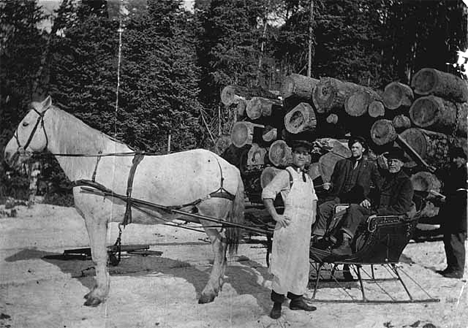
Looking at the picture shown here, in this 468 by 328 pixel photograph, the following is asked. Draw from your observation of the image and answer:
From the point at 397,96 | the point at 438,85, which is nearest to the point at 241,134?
the point at 397,96

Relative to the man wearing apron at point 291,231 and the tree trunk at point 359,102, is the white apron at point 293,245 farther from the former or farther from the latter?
the tree trunk at point 359,102

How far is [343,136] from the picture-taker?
7.80 m

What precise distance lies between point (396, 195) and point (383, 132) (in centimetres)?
181

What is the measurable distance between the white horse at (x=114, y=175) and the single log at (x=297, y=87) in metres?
2.60

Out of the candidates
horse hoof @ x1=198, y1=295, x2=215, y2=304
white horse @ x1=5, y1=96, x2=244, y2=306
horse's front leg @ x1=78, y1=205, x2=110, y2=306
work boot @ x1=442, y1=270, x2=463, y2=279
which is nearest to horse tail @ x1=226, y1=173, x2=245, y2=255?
white horse @ x1=5, y1=96, x2=244, y2=306

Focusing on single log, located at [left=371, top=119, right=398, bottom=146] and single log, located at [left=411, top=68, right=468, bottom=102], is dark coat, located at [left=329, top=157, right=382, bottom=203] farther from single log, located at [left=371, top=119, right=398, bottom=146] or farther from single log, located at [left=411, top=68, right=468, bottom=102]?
single log, located at [left=411, top=68, right=468, bottom=102]

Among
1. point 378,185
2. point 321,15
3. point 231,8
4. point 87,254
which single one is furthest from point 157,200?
point 321,15

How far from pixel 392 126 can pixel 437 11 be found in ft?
18.1

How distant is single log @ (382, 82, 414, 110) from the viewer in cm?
684

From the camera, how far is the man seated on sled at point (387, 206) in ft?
16.6

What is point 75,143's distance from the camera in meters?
4.80

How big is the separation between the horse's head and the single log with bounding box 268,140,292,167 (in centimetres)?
384

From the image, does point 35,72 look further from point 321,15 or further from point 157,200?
point 321,15

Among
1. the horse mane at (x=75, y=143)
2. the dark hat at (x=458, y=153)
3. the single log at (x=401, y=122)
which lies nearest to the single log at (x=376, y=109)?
the single log at (x=401, y=122)
